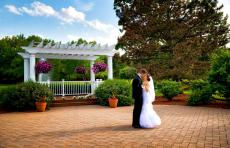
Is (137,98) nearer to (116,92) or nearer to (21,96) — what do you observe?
(116,92)

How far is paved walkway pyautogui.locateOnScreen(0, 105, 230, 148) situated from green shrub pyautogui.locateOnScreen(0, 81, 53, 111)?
350 cm

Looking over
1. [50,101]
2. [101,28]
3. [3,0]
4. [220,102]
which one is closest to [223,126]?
[220,102]

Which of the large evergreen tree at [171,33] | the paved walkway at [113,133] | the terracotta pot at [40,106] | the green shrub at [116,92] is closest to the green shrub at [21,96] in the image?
the terracotta pot at [40,106]

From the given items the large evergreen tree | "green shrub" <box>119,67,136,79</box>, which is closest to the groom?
the large evergreen tree

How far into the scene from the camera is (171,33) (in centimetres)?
2544

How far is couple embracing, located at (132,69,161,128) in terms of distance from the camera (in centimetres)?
905

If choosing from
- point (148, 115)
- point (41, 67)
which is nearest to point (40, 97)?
point (41, 67)

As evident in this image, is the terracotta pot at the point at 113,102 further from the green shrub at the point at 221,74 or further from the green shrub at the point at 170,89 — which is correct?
the green shrub at the point at 221,74

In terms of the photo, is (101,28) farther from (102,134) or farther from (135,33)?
(102,134)

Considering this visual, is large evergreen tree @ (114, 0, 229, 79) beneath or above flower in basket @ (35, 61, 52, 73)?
above

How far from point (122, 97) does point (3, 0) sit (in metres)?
11.6

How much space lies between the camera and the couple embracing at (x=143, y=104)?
9.05m

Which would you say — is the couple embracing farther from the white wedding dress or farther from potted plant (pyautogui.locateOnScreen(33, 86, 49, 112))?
potted plant (pyautogui.locateOnScreen(33, 86, 49, 112))

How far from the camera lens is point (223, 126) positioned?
29.5 feet
